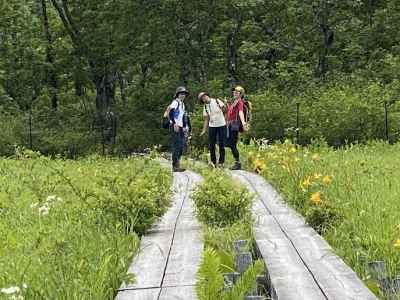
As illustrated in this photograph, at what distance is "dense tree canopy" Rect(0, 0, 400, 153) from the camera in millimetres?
26953

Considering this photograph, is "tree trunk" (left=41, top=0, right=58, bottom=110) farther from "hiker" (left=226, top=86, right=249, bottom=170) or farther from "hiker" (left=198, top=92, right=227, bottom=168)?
"hiker" (left=198, top=92, right=227, bottom=168)

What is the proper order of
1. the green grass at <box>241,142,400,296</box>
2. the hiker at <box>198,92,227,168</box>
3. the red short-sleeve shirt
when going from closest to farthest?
the green grass at <box>241,142,400,296</box> < the hiker at <box>198,92,227,168</box> < the red short-sleeve shirt

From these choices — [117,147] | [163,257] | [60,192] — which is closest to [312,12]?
[117,147]

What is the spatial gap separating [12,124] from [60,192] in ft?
67.7

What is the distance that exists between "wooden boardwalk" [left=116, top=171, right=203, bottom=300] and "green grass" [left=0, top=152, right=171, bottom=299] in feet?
0.42

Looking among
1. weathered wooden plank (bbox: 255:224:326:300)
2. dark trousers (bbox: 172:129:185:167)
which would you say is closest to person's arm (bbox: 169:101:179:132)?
dark trousers (bbox: 172:129:185:167)

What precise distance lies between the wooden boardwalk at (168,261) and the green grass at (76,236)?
13cm

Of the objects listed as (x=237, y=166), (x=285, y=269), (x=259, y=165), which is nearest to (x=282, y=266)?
(x=285, y=269)

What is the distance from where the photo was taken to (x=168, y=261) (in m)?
5.46

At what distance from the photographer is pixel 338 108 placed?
65.0 feet

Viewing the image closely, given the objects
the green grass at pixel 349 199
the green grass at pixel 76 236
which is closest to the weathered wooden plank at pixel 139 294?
the green grass at pixel 76 236

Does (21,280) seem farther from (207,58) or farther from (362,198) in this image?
(207,58)

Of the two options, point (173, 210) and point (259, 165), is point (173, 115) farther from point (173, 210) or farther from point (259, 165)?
point (173, 210)

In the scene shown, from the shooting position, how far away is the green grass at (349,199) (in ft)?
19.0
